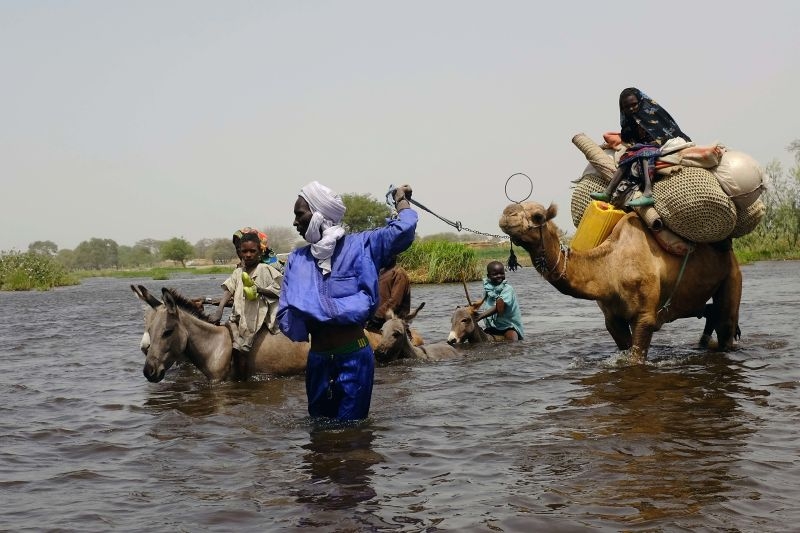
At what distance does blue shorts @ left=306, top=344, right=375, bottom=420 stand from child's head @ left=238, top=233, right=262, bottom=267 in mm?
3827

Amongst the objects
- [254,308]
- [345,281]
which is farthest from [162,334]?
[345,281]

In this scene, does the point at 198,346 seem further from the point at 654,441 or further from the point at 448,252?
the point at 448,252

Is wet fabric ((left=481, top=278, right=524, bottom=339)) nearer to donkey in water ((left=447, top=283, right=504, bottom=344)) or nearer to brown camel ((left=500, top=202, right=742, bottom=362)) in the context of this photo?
donkey in water ((left=447, top=283, right=504, bottom=344))

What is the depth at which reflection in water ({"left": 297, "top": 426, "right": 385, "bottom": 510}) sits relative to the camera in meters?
5.37

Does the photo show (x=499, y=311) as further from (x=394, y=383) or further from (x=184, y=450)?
(x=184, y=450)

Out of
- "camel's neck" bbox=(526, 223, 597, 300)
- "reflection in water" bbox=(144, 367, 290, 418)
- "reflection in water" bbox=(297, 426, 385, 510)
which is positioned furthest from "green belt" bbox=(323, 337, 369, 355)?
"camel's neck" bbox=(526, 223, 597, 300)

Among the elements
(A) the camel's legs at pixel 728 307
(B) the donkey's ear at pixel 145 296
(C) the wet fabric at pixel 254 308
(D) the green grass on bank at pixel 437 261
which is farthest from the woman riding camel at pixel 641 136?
(D) the green grass on bank at pixel 437 261

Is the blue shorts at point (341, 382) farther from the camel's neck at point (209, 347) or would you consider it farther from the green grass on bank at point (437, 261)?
the green grass on bank at point (437, 261)

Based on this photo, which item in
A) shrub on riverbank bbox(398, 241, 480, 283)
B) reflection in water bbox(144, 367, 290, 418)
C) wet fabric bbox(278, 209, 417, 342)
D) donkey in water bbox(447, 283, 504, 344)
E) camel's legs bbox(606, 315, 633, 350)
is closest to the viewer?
wet fabric bbox(278, 209, 417, 342)

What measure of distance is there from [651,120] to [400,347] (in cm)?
428

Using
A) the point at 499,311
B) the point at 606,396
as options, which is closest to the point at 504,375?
the point at 606,396

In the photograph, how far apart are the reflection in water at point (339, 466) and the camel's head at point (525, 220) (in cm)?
266

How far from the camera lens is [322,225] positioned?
6.27 metres

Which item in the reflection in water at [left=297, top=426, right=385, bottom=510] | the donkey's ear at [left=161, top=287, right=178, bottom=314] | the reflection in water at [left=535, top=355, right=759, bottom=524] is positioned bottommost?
the reflection in water at [left=535, top=355, right=759, bottom=524]
